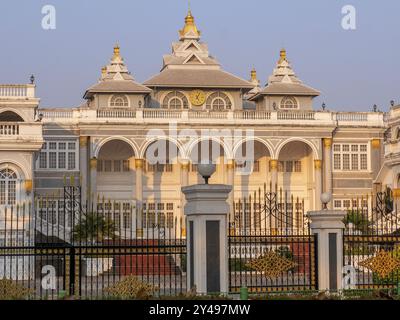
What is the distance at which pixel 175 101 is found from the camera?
5625cm

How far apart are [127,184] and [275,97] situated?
10.1 meters

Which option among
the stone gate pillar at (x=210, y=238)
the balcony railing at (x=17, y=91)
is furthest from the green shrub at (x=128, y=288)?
the balcony railing at (x=17, y=91)

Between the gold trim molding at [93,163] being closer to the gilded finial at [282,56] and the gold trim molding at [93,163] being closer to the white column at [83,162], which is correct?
the white column at [83,162]

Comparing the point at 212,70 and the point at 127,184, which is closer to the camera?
the point at 127,184

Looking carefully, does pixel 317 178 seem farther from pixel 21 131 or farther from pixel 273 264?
pixel 273 264

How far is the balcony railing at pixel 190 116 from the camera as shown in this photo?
173 ft

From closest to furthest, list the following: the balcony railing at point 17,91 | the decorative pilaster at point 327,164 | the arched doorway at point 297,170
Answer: the balcony railing at point 17,91 → the decorative pilaster at point 327,164 → the arched doorway at point 297,170

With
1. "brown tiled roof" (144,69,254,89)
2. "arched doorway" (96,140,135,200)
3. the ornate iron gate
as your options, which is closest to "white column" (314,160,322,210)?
"brown tiled roof" (144,69,254,89)

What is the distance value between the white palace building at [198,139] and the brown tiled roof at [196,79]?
0.19ft

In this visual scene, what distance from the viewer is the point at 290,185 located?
56.0m

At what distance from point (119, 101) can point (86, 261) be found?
89.9 ft

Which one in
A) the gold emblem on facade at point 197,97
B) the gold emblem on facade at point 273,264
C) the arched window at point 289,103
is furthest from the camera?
the arched window at point 289,103

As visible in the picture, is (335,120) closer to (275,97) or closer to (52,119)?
(275,97)
